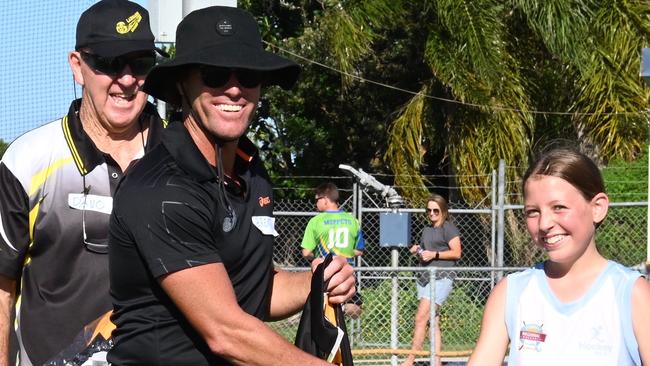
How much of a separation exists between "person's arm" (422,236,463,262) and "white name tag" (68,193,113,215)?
8418 millimetres

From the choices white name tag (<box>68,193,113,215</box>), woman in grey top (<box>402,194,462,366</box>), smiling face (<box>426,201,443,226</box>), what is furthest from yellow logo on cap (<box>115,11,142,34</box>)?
smiling face (<box>426,201,443,226</box>)

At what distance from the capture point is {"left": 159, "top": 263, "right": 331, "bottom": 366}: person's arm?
9.19 feet

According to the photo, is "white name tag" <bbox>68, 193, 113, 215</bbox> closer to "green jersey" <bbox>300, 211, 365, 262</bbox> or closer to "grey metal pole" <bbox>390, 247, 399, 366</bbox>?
"grey metal pole" <bbox>390, 247, 399, 366</bbox>

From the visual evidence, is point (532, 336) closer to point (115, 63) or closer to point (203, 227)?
point (203, 227)

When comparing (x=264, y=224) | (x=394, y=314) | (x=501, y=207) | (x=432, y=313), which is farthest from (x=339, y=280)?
(x=501, y=207)

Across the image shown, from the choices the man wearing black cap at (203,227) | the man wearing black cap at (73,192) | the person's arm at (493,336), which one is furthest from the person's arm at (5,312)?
the person's arm at (493,336)

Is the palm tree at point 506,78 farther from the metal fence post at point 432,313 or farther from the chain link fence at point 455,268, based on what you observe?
the metal fence post at point 432,313

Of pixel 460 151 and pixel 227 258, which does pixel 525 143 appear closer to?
pixel 460 151

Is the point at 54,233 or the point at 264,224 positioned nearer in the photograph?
the point at 264,224

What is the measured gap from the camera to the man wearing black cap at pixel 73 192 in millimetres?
3945

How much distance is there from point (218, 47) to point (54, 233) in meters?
1.28

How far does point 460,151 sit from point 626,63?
2.83 m

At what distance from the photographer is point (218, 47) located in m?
3.02

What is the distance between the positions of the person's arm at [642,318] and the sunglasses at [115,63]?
1898 mm
